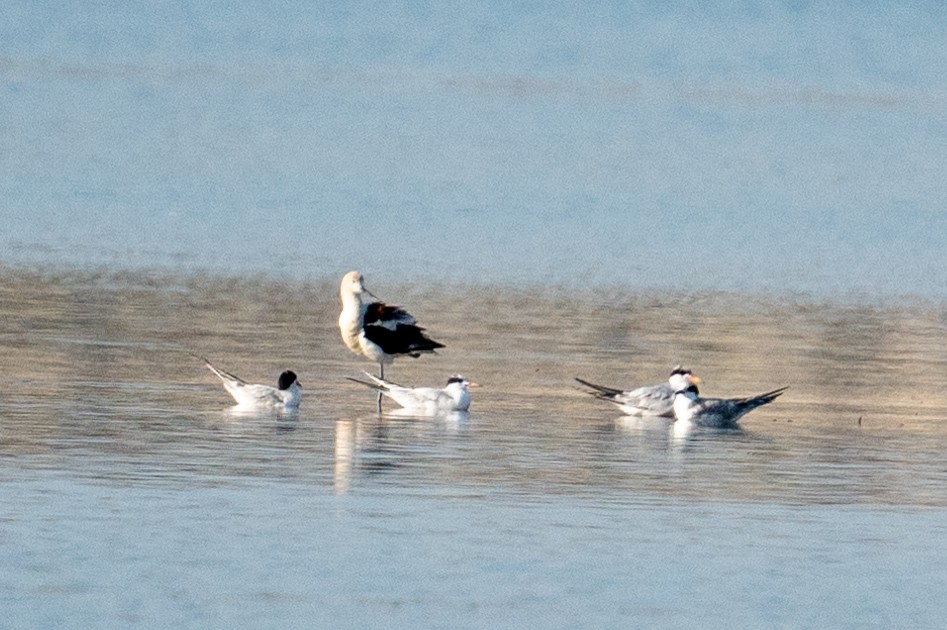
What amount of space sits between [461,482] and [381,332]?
4.18 meters

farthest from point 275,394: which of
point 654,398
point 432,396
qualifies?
point 654,398

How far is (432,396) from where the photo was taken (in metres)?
14.9

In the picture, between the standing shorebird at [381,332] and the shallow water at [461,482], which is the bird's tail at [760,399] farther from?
the standing shorebird at [381,332]

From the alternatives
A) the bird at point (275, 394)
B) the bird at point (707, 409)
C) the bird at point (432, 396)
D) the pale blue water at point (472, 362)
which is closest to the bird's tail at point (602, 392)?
the pale blue water at point (472, 362)

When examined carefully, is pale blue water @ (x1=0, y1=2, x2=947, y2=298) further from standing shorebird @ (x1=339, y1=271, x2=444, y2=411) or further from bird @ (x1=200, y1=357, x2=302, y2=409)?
bird @ (x1=200, y1=357, x2=302, y2=409)

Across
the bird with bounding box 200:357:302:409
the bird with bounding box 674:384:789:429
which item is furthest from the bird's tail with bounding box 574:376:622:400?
the bird with bounding box 200:357:302:409

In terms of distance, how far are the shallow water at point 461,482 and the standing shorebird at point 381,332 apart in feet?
1.25

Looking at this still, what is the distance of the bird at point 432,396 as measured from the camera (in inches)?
578

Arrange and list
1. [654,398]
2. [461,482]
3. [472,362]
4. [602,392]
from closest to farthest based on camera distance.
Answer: [461,482]
[654,398]
[602,392]
[472,362]

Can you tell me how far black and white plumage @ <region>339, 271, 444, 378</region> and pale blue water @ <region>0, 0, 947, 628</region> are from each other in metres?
0.30

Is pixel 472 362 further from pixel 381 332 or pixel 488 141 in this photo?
pixel 488 141

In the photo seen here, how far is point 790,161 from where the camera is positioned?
41.3 meters

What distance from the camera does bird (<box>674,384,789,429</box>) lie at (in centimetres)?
1496

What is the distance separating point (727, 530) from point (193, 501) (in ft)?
7.67
